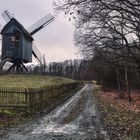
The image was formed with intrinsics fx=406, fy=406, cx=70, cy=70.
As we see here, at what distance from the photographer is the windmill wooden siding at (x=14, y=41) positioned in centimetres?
7012

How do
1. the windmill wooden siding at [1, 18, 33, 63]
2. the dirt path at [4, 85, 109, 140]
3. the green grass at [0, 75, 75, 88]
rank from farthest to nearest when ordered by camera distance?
the windmill wooden siding at [1, 18, 33, 63]
the green grass at [0, 75, 75, 88]
the dirt path at [4, 85, 109, 140]

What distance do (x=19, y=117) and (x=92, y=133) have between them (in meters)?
7.41

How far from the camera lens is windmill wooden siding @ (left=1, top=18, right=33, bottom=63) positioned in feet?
230

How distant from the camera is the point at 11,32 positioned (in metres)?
71.8

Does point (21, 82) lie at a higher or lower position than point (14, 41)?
lower

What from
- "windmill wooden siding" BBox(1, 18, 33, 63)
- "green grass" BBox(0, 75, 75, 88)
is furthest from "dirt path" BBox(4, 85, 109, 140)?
"windmill wooden siding" BBox(1, 18, 33, 63)

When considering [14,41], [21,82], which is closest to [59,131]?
[21,82]

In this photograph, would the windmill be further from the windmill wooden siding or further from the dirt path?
the dirt path

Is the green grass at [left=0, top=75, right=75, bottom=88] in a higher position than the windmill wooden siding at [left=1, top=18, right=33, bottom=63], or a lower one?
lower

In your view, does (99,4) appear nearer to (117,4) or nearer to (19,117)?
(117,4)

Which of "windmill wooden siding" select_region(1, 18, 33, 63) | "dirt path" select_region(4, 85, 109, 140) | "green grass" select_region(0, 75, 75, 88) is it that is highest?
"windmill wooden siding" select_region(1, 18, 33, 63)

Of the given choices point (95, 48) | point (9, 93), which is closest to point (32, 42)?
point (95, 48)

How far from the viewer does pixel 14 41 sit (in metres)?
70.7

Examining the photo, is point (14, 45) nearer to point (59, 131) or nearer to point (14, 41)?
point (14, 41)
